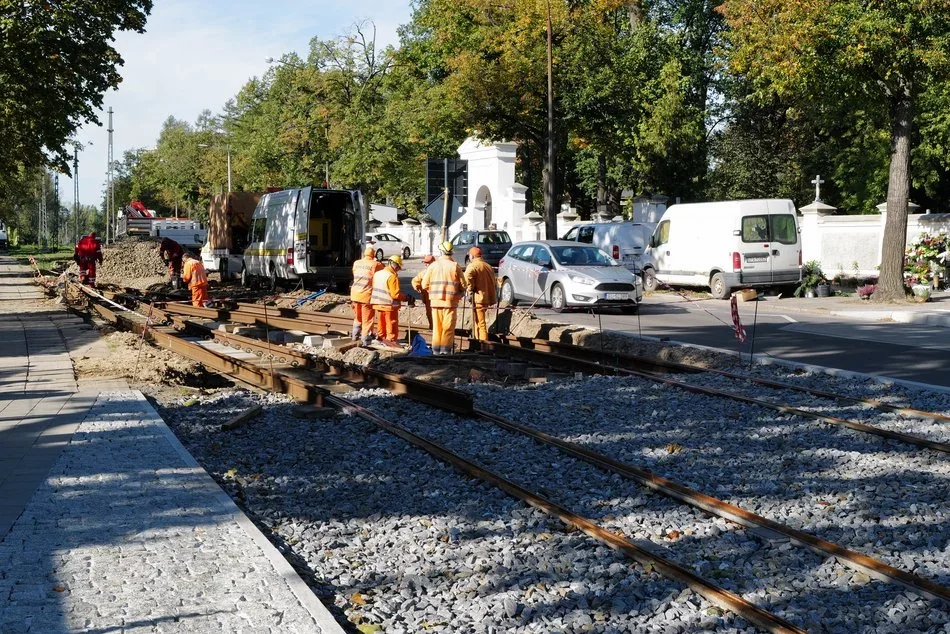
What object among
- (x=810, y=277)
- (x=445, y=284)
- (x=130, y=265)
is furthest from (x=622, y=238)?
(x=130, y=265)

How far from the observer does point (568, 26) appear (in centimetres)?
3612

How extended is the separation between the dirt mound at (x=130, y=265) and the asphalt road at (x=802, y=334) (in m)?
23.3

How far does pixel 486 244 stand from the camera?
31734 mm

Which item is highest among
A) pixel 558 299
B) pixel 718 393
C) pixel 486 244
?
pixel 486 244

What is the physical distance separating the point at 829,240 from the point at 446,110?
14204 mm

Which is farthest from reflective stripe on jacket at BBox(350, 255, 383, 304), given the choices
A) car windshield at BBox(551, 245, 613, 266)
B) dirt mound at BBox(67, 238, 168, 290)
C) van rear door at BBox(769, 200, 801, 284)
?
dirt mound at BBox(67, 238, 168, 290)

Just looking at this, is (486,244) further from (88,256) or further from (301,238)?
(88,256)

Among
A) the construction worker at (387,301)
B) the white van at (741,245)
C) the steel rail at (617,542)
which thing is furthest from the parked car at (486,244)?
the steel rail at (617,542)

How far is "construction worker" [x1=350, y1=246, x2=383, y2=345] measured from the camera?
15.8m

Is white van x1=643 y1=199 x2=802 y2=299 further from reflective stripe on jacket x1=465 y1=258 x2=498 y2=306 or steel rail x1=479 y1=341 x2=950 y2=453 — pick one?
steel rail x1=479 y1=341 x2=950 y2=453

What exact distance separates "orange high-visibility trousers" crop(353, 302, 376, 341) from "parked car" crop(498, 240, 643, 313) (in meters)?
5.54

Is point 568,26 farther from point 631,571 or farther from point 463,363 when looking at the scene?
point 631,571

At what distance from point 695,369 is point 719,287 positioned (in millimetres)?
13096

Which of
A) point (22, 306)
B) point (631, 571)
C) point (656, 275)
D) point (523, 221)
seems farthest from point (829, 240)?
point (631, 571)
